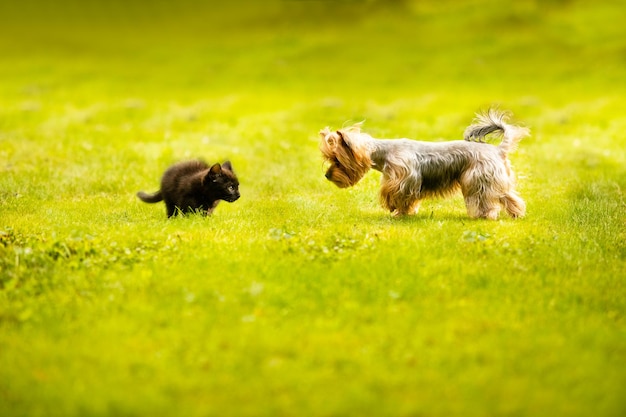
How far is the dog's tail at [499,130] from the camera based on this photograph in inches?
523

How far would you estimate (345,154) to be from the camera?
1275 cm

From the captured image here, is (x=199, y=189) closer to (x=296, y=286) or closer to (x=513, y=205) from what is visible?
(x=296, y=286)

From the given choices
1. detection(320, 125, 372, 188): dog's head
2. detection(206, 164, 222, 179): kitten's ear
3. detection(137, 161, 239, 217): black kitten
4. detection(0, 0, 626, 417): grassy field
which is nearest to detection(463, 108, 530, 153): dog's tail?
detection(0, 0, 626, 417): grassy field

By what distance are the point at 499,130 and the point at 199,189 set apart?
18.9 feet

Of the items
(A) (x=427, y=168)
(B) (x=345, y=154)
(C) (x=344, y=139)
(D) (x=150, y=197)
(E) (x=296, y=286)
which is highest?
(C) (x=344, y=139)

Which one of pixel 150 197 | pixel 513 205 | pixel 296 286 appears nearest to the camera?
pixel 296 286

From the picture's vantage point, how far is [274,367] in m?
7.21

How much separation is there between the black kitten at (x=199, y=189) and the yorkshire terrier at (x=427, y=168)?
188 centimetres

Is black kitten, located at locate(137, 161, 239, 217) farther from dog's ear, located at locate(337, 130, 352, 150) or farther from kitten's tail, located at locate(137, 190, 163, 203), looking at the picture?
dog's ear, located at locate(337, 130, 352, 150)

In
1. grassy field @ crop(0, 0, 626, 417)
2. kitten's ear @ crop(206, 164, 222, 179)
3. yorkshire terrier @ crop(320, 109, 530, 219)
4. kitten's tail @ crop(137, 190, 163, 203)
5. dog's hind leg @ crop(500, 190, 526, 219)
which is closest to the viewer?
grassy field @ crop(0, 0, 626, 417)

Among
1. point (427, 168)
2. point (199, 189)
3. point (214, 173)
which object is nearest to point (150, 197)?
point (199, 189)

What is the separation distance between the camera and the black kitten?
43.7ft

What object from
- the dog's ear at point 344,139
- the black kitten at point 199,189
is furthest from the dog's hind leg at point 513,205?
the black kitten at point 199,189

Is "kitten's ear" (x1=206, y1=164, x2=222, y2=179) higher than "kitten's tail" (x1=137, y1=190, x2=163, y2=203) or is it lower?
higher
